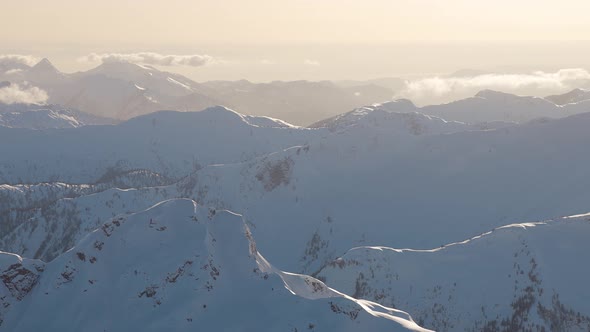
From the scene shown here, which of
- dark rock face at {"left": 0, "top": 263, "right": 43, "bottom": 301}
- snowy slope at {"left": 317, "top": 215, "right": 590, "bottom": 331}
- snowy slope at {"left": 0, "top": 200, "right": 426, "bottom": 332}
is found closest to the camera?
snowy slope at {"left": 0, "top": 200, "right": 426, "bottom": 332}

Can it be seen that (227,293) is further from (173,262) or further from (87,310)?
(87,310)

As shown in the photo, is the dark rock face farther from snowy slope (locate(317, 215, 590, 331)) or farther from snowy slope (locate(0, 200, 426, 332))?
snowy slope (locate(317, 215, 590, 331))

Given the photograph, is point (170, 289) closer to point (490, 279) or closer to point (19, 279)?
point (19, 279)

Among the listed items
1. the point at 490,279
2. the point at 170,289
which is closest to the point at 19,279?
the point at 170,289

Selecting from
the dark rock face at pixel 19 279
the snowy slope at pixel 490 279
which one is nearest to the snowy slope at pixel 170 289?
the dark rock face at pixel 19 279

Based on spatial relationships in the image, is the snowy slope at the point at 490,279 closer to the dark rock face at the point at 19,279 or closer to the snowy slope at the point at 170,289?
the snowy slope at the point at 170,289

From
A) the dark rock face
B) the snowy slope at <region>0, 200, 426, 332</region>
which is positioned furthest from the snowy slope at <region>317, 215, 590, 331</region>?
the dark rock face
